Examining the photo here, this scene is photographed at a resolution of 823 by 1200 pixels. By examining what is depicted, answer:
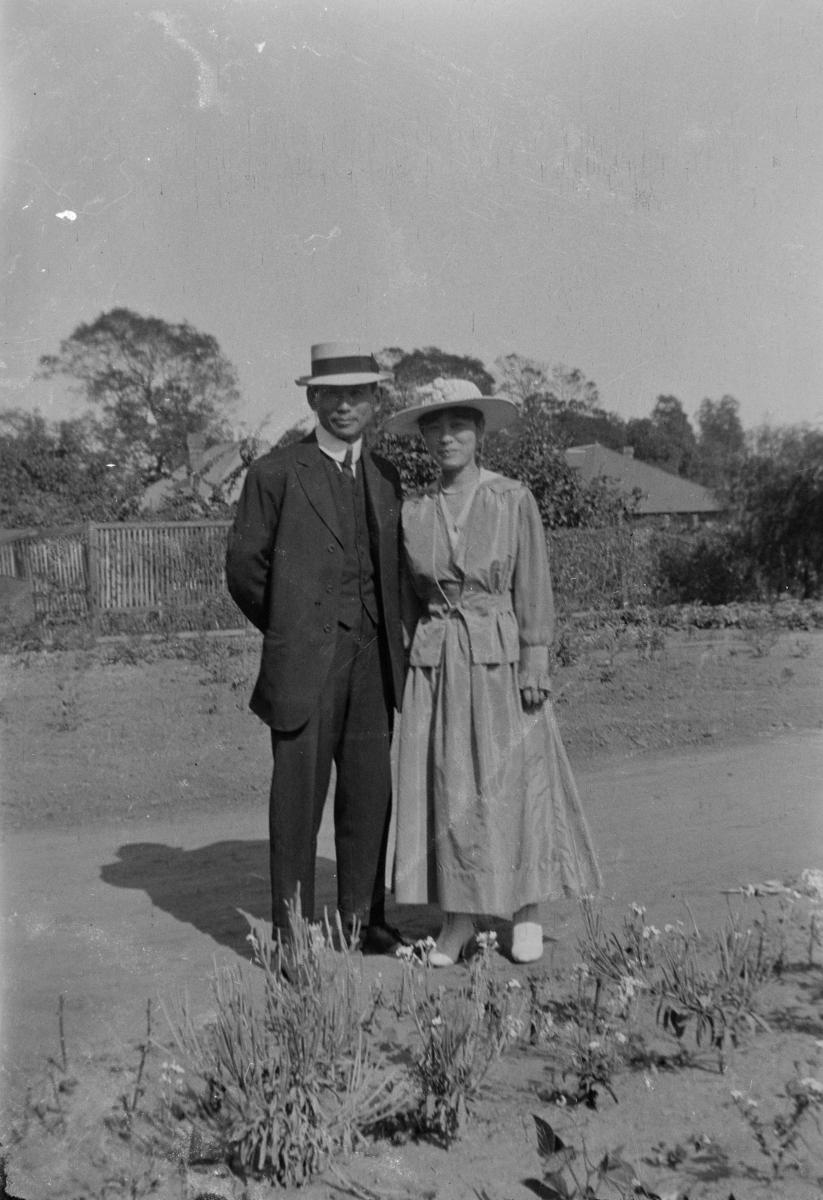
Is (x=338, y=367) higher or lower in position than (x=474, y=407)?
higher

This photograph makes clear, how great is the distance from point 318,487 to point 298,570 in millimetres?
299

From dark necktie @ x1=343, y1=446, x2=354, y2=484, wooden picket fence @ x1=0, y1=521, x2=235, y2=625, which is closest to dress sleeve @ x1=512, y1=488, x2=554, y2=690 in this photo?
dark necktie @ x1=343, y1=446, x2=354, y2=484

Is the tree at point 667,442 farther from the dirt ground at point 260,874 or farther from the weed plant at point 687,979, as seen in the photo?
the weed plant at point 687,979

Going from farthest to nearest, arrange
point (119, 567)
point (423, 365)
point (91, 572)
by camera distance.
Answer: point (119, 567) → point (91, 572) → point (423, 365)

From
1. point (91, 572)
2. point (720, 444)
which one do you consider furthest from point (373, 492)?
point (720, 444)

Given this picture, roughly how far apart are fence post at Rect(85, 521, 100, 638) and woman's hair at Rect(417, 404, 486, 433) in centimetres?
1180

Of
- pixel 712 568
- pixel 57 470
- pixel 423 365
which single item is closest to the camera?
pixel 423 365

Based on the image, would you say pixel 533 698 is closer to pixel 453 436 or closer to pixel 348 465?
pixel 453 436

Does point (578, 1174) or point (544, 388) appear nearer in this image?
point (578, 1174)

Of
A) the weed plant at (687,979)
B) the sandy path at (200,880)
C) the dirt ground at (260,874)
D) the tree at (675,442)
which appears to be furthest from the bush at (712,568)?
the tree at (675,442)

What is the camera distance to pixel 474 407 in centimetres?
425

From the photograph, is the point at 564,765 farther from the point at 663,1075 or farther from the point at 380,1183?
the point at 380,1183

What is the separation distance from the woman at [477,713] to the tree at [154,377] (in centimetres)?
1597

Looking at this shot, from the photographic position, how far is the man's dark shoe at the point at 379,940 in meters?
4.45
